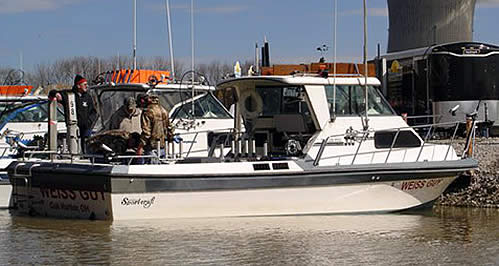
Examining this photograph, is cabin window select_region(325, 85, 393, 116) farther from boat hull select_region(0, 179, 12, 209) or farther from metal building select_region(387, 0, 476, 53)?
metal building select_region(387, 0, 476, 53)

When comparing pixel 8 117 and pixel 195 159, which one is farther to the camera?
pixel 8 117

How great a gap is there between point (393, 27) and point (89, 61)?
29334 millimetres

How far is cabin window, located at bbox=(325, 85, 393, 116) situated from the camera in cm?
1543

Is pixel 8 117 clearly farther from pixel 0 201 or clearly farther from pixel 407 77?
pixel 407 77

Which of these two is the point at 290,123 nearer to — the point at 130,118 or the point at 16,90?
the point at 130,118

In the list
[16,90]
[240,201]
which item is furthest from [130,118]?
[16,90]

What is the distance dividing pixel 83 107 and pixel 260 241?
5.14 m

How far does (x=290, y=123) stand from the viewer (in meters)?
15.7

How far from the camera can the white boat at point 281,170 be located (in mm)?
13711

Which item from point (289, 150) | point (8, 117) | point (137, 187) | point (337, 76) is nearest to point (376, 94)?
point (337, 76)

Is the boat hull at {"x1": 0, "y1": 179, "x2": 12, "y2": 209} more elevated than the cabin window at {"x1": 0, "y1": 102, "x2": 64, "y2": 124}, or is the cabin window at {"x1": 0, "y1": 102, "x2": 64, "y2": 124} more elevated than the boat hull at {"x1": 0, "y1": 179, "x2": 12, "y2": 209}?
the cabin window at {"x1": 0, "y1": 102, "x2": 64, "y2": 124}

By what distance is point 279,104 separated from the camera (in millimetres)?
15852

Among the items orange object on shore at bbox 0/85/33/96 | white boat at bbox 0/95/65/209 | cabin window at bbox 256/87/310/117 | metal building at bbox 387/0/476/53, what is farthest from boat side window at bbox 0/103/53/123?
metal building at bbox 387/0/476/53

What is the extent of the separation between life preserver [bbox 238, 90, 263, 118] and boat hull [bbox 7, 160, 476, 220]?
211 cm
